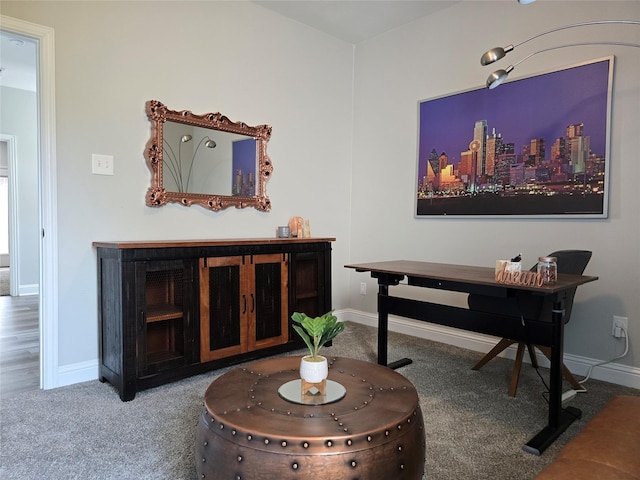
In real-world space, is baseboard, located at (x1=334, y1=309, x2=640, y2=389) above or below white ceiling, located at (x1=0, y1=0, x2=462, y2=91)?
below

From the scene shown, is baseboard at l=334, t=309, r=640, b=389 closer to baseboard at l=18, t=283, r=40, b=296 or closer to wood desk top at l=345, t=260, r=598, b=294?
wood desk top at l=345, t=260, r=598, b=294

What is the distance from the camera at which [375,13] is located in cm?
359

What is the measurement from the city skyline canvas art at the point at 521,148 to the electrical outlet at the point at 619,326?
2.22 feet

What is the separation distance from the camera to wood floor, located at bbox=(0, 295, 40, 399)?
256cm

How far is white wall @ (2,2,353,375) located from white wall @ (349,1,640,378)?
1.52 ft

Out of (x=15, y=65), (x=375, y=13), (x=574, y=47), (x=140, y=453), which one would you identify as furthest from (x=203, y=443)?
(x=15, y=65)

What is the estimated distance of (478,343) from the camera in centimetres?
329

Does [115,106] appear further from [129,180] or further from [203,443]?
[203,443]

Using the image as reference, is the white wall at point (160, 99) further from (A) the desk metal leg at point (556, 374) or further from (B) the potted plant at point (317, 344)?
(A) the desk metal leg at point (556, 374)

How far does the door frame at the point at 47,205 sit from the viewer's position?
8.00 feet

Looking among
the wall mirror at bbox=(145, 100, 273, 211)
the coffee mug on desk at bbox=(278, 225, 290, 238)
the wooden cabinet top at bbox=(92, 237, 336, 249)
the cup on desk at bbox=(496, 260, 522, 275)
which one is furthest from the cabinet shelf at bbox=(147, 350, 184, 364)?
the cup on desk at bbox=(496, 260, 522, 275)

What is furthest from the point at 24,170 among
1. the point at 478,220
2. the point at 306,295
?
the point at 478,220

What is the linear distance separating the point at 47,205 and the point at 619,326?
143 inches

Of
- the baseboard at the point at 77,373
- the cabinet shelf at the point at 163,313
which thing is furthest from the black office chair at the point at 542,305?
the baseboard at the point at 77,373
